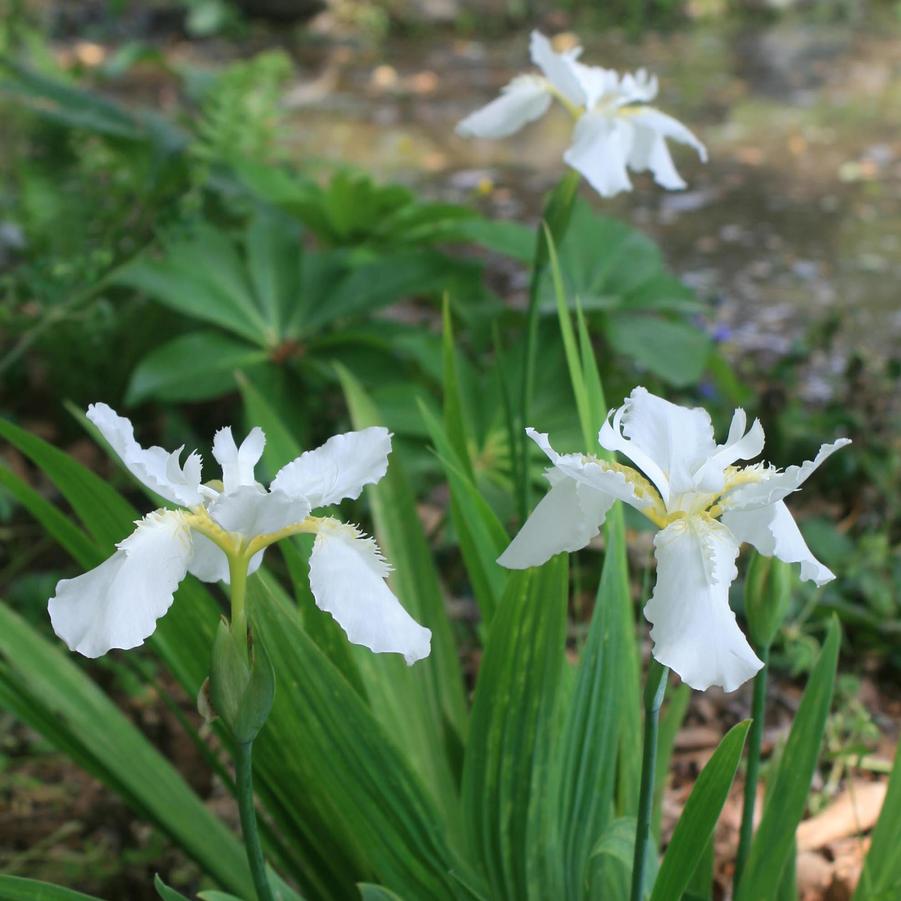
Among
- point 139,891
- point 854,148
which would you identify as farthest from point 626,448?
point 854,148

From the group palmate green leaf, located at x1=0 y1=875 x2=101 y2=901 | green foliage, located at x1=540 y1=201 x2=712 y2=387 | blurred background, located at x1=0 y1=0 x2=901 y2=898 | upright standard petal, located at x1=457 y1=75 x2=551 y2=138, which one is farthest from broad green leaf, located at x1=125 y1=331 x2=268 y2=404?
palmate green leaf, located at x1=0 y1=875 x2=101 y2=901

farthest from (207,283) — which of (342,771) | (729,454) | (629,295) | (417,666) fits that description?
(729,454)

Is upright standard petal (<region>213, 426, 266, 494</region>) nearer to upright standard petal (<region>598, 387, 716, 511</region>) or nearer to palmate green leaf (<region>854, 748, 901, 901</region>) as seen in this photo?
upright standard petal (<region>598, 387, 716, 511</region>)

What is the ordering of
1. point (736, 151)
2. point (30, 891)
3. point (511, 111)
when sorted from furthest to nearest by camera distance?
point (736, 151) → point (511, 111) → point (30, 891)

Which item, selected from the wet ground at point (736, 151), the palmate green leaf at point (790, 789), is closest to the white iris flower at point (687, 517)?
the palmate green leaf at point (790, 789)

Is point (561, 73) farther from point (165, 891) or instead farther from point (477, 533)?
point (165, 891)
